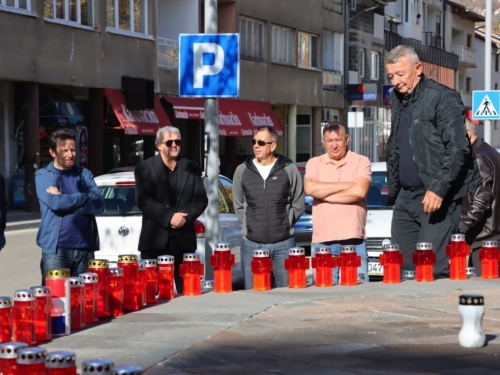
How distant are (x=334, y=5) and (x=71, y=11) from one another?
78.0 feet

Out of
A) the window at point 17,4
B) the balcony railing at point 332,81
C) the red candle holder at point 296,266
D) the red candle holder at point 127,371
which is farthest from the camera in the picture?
the balcony railing at point 332,81

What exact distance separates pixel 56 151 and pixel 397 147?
2.69 m

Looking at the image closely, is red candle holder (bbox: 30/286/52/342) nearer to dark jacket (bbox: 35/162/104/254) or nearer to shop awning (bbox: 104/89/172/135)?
→ dark jacket (bbox: 35/162/104/254)

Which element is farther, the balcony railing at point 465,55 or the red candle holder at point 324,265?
the balcony railing at point 465,55

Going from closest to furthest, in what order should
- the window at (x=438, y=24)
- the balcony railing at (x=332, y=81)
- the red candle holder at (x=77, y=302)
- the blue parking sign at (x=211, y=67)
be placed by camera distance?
the red candle holder at (x=77, y=302) → the blue parking sign at (x=211, y=67) → the balcony railing at (x=332, y=81) → the window at (x=438, y=24)

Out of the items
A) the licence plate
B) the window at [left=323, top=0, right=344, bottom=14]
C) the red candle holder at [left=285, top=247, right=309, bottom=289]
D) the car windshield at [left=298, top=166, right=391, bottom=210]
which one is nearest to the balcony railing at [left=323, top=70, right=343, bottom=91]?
the window at [left=323, top=0, right=344, bottom=14]

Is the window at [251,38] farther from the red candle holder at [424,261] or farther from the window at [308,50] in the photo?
the red candle holder at [424,261]

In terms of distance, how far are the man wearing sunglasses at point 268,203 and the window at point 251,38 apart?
33925mm


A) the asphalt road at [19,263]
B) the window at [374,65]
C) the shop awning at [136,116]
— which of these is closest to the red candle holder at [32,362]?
the asphalt road at [19,263]

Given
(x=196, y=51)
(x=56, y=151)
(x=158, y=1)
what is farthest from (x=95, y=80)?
(x=56, y=151)

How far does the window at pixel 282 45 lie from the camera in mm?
47781

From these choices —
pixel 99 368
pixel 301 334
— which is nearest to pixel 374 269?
pixel 301 334

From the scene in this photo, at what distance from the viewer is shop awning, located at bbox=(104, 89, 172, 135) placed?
113 feet

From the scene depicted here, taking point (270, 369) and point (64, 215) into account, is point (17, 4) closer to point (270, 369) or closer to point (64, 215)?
point (64, 215)
